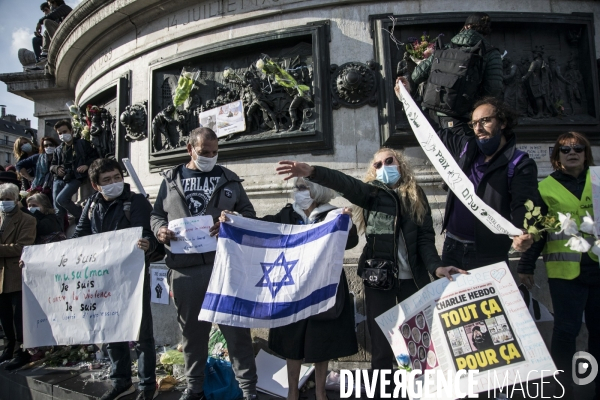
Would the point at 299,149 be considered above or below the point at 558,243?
above

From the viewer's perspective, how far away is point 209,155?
3.69m

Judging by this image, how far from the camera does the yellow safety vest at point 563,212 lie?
3283 mm

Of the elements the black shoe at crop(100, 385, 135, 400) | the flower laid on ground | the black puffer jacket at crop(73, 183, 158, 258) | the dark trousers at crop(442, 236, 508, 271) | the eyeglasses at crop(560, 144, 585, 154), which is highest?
the flower laid on ground

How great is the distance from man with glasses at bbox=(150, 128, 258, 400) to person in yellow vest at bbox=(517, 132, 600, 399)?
2279mm

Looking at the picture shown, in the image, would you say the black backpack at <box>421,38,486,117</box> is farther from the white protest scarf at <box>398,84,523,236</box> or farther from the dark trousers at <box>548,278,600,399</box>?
the dark trousers at <box>548,278,600,399</box>

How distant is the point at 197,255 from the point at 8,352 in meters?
3.40

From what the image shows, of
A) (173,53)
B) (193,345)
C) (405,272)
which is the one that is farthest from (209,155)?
(173,53)

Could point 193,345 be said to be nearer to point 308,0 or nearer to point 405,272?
point 405,272

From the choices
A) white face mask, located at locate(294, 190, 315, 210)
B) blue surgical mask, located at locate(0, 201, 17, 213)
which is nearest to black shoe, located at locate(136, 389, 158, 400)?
white face mask, located at locate(294, 190, 315, 210)

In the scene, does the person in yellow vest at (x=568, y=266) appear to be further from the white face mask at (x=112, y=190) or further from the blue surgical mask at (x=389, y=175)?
the white face mask at (x=112, y=190)

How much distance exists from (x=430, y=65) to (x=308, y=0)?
83.0 inches

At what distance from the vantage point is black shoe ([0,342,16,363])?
5.23m

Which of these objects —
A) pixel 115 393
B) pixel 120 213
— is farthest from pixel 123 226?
pixel 115 393

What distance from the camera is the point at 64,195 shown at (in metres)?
7.28
